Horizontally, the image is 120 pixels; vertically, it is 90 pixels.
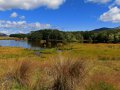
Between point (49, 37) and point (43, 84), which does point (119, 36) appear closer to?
point (49, 37)

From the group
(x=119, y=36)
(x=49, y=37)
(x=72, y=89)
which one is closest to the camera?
(x=72, y=89)

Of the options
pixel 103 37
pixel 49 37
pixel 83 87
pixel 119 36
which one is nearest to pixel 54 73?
pixel 83 87

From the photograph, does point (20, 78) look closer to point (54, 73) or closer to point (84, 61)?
point (54, 73)

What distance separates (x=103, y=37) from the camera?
156m

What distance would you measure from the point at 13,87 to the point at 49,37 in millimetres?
185849

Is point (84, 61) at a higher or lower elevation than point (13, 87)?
higher

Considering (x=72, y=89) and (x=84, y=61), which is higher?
(x=84, y=61)

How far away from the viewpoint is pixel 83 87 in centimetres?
809

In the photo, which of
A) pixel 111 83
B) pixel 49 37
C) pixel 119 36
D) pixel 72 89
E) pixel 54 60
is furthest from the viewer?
pixel 49 37

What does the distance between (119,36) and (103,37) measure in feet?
58.5

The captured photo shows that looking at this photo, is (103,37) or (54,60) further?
(103,37)

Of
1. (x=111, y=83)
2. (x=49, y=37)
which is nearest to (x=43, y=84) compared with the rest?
(x=111, y=83)

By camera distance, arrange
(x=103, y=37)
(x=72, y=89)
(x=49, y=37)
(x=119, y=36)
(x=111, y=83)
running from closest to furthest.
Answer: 1. (x=72, y=89)
2. (x=111, y=83)
3. (x=119, y=36)
4. (x=103, y=37)
5. (x=49, y=37)

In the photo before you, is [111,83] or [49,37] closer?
[111,83]
